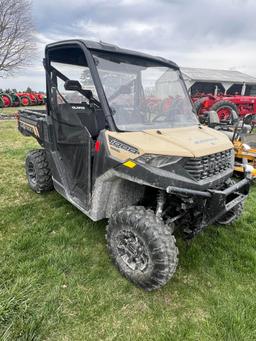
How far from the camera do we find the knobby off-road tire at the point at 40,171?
417 centimetres

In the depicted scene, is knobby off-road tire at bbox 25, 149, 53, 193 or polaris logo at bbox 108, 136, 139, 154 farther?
knobby off-road tire at bbox 25, 149, 53, 193

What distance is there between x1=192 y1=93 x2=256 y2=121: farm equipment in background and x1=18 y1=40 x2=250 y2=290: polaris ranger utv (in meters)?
6.75

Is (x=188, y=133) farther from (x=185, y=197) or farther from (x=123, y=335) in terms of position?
(x=123, y=335)

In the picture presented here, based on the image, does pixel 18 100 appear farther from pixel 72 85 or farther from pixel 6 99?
pixel 72 85

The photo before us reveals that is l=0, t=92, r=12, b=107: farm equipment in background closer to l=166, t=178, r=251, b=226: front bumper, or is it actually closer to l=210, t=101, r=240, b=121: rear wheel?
l=210, t=101, r=240, b=121: rear wheel

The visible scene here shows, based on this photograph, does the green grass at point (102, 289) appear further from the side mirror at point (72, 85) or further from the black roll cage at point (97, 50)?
the side mirror at point (72, 85)

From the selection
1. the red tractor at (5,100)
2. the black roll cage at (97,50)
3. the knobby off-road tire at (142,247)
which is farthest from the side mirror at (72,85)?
the red tractor at (5,100)

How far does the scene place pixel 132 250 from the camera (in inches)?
103

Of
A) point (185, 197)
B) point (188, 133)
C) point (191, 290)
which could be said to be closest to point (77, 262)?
point (191, 290)

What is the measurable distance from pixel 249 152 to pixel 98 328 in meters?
4.17

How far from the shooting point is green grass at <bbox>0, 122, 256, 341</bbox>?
2.11m

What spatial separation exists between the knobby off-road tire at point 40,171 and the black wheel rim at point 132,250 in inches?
81.0

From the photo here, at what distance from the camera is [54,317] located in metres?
2.16

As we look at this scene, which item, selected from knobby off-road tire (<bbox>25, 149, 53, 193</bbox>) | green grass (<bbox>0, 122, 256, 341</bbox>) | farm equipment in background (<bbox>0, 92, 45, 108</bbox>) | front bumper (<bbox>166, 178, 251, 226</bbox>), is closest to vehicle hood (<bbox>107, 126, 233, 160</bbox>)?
front bumper (<bbox>166, 178, 251, 226</bbox>)
